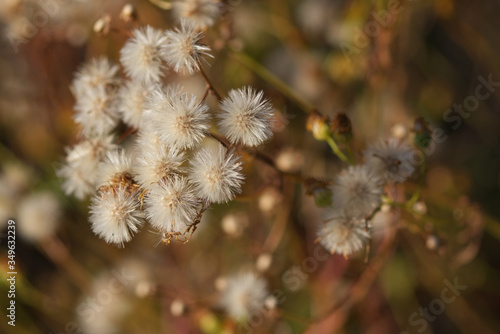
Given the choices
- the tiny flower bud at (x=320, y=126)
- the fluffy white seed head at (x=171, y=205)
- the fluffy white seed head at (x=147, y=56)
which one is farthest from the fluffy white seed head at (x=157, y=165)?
the tiny flower bud at (x=320, y=126)

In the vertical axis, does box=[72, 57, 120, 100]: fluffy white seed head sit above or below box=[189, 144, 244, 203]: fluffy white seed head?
above

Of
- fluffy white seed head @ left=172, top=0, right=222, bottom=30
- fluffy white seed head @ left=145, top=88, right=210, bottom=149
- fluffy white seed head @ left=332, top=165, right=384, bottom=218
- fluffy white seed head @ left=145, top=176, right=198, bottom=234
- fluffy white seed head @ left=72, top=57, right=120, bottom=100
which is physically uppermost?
fluffy white seed head @ left=72, top=57, right=120, bottom=100

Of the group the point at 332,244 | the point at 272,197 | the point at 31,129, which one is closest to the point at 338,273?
the point at 272,197

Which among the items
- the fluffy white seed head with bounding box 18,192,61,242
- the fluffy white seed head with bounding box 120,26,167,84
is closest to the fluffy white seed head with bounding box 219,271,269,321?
the fluffy white seed head with bounding box 120,26,167,84

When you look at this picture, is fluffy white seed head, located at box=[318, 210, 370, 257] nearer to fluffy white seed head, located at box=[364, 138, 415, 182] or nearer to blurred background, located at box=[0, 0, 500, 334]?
fluffy white seed head, located at box=[364, 138, 415, 182]

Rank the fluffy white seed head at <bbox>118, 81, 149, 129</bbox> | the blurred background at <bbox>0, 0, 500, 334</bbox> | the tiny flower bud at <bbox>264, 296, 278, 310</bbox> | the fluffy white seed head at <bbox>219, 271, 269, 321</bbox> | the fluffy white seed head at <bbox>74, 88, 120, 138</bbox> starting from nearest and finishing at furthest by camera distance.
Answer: the fluffy white seed head at <bbox>118, 81, 149, 129</bbox>
the fluffy white seed head at <bbox>74, 88, 120, 138</bbox>
the tiny flower bud at <bbox>264, 296, 278, 310</bbox>
the fluffy white seed head at <bbox>219, 271, 269, 321</bbox>
the blurred background at <bbox>0, 0, 500, 334</bbox>

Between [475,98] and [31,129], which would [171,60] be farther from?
[475,98]

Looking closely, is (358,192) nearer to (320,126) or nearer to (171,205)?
(320,126)
